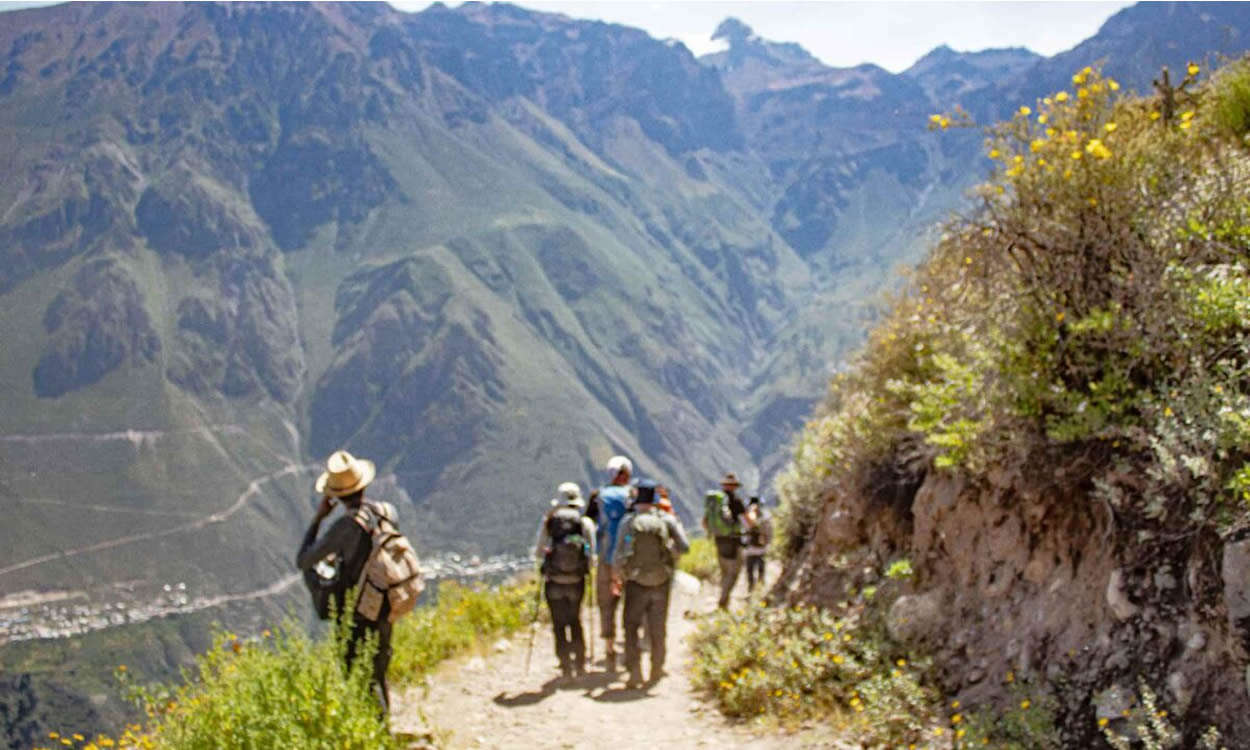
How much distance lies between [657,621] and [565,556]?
1.18 meters

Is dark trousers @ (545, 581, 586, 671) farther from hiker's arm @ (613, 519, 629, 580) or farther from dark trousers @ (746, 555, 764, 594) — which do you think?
dark trousers @ (746, 555, 764, 594)

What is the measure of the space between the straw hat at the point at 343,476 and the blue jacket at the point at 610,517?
13.2 feet

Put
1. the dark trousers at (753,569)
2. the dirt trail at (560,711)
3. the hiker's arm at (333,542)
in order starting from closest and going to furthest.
→ 1. the hiker's arm at (333,542)
2. the dirt trail at (560,711)
3. the dark trousers at (753,569)

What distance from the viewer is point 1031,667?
629cm

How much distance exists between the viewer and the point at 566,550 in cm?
1015

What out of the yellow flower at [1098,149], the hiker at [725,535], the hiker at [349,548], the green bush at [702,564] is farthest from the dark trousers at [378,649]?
the green bush at [702,564]

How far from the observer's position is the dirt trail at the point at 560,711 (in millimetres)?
8047

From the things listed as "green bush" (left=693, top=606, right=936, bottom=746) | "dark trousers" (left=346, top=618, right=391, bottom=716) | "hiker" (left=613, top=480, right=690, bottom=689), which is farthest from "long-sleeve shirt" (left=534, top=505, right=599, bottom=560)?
"dark trousers" (left=346, top=618, right=391, bottom=716)

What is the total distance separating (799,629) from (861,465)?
1847mm

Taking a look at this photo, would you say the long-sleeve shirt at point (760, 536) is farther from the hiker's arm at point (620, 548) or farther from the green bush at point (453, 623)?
the hiker's arm at point (620, 548)

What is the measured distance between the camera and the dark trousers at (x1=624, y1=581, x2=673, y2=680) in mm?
10070

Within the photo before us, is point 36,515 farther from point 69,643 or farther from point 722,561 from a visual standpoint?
point 722,561

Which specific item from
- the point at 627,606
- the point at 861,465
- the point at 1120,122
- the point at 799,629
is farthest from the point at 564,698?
the point at 1120,122

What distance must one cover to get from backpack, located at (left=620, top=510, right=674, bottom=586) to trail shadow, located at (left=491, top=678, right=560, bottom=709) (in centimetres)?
148
